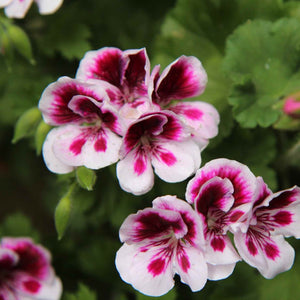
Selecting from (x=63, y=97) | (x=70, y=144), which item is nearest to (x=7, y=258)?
(x=70, y=144)

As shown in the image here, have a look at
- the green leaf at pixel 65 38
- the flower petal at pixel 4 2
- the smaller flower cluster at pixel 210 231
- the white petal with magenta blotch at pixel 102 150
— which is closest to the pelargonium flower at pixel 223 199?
the smaller flower cluster at pixel 210 231

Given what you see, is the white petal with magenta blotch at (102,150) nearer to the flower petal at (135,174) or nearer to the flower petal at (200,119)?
the flower petal at (135,174)

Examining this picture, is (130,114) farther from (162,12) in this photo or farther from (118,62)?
(162,12)

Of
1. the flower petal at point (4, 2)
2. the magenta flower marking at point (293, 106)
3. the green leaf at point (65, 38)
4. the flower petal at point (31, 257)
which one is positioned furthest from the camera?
the green leaf at point (65, 38)

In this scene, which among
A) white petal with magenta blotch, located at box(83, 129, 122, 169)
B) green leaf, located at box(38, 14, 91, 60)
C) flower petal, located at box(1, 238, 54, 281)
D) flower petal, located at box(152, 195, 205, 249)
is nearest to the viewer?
flower petal, located at box(152, 195, 205, 249)

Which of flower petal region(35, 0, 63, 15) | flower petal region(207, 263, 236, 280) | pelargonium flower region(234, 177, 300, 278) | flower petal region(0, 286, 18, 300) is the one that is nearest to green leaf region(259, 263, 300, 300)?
pelargonium flower region(234, 177, 300, 278)

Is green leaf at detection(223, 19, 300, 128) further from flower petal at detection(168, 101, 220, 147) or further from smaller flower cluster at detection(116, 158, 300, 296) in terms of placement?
smaller flower cluster at detection(116, 158, 300, 296)

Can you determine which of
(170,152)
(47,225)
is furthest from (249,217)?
(47,225)
